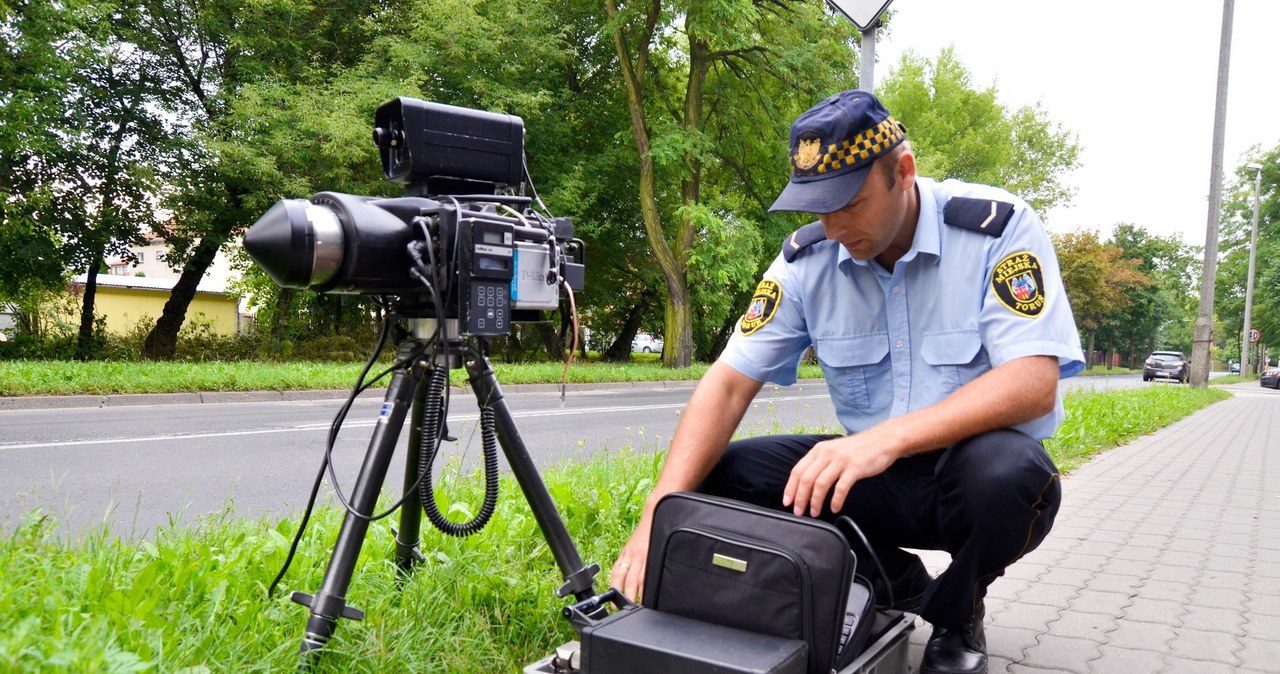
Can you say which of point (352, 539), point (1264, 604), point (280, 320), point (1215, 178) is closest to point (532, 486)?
point (352, 539)

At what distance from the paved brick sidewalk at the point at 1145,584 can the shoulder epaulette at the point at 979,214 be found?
4.10 feet

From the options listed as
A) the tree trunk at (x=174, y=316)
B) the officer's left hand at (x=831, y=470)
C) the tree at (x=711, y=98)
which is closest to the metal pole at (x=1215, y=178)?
the tree at (x=711, y=98)

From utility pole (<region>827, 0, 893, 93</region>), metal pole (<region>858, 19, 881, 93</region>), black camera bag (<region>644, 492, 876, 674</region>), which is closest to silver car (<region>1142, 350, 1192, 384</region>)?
metal pole (<region>858, 19, 881, 93</region>)

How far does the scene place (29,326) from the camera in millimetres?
19500

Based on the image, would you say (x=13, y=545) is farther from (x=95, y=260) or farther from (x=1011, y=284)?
(x=95, y=260)

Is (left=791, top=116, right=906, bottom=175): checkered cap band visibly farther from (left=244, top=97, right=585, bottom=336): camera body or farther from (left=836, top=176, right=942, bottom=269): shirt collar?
(left=244, top=97, right=585, bottom=336): camera body

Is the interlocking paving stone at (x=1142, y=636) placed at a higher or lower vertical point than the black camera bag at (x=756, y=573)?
lower

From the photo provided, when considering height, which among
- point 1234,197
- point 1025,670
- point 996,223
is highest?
point 1234,197

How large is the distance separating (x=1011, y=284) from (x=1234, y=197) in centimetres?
5274

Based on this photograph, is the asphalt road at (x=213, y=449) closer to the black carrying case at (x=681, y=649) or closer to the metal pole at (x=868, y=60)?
the black carrying case at (x=681, y=649)

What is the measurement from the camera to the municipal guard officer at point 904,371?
216 cm

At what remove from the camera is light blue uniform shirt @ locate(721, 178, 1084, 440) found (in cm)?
230

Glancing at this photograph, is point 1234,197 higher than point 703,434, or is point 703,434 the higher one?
point 1234,197

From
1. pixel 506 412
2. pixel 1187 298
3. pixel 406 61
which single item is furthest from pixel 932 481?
pixel 1187 298
